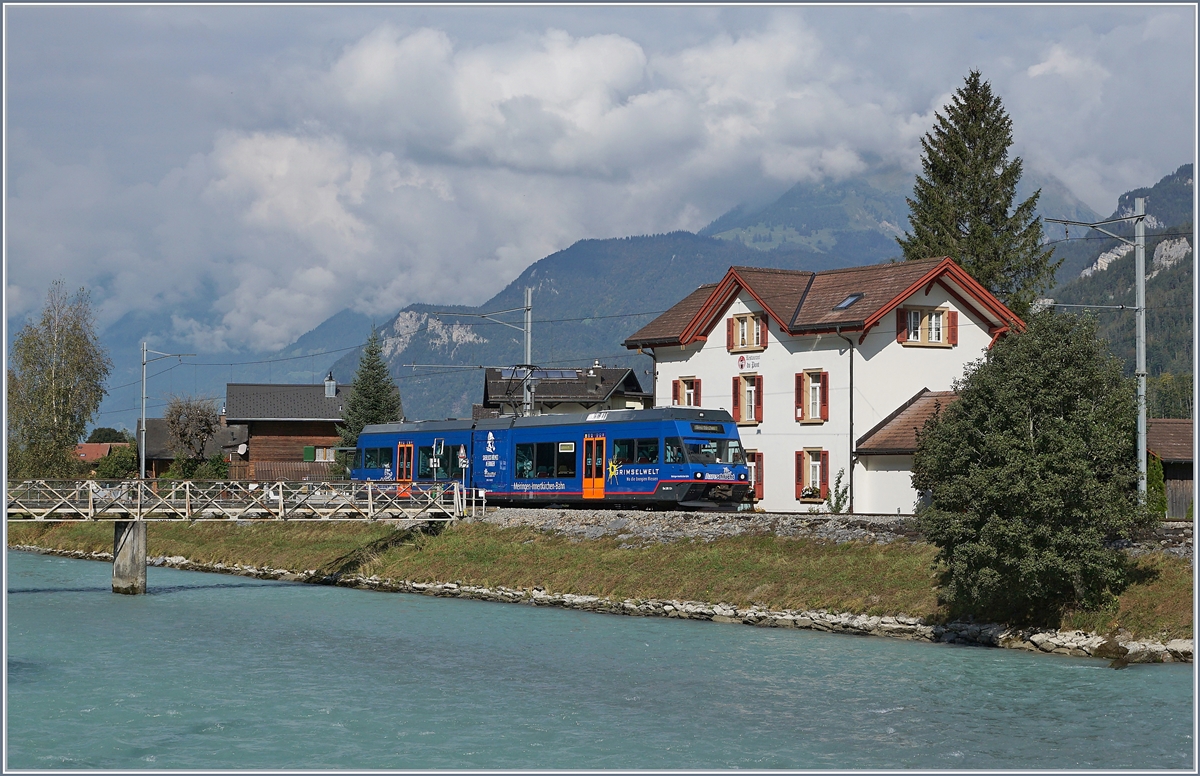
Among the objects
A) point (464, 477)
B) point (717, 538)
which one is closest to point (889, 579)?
point (717, 538)

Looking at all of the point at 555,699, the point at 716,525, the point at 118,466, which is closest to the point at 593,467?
the point at 716,525

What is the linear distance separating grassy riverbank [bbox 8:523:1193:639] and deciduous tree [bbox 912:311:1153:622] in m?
1.14

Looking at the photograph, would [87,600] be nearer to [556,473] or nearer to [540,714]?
[556,473]

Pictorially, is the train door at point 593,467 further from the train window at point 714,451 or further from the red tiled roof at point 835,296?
the red tiled roof at point 835,296

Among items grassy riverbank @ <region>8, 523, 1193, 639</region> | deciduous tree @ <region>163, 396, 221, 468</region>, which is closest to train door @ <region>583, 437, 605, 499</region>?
grassy riverbank @ <region>8, 523, 1193, 639</region>

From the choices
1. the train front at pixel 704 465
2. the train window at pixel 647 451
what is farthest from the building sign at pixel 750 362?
the train window at pixel 647 451

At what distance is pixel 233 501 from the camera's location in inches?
1732

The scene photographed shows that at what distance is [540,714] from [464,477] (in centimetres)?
2883

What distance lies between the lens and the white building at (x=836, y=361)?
46062 millimetres

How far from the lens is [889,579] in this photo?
32.0 meters

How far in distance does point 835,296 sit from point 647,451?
11.7m

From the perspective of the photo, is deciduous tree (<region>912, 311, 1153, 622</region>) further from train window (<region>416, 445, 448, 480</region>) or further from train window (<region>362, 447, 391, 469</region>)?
train window (<region>362, 447, 391, 469</region>)

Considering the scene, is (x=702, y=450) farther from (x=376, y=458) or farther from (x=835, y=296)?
(x=376, y=458)

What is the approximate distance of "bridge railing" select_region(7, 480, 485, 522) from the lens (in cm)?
4097
